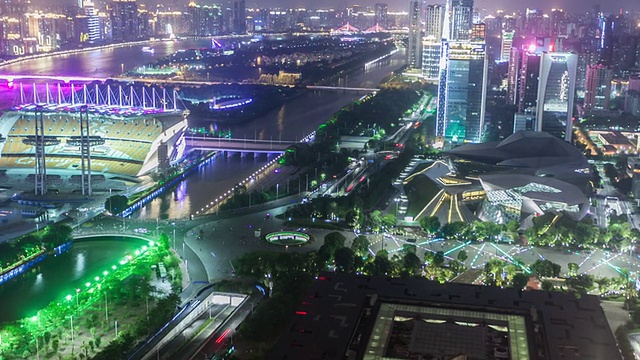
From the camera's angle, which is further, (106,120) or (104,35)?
(104,35)

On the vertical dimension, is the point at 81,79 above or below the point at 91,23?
below

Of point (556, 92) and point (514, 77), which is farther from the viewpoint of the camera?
point (514, 77)

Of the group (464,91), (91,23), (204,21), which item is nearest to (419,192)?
(464,91)

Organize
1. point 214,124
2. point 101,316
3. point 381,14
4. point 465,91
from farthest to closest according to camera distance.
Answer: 1. point 381,14
2. point 214,124
3. point 465,91
4. point 101,316

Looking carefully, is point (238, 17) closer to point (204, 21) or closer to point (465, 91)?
point (204, 21)

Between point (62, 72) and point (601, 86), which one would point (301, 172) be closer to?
point (601, 86)

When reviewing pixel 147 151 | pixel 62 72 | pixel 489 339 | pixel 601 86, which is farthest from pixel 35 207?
pixel 62 72

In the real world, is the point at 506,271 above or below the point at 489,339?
below

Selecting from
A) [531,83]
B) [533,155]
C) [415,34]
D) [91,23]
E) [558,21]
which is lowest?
[533,155]
